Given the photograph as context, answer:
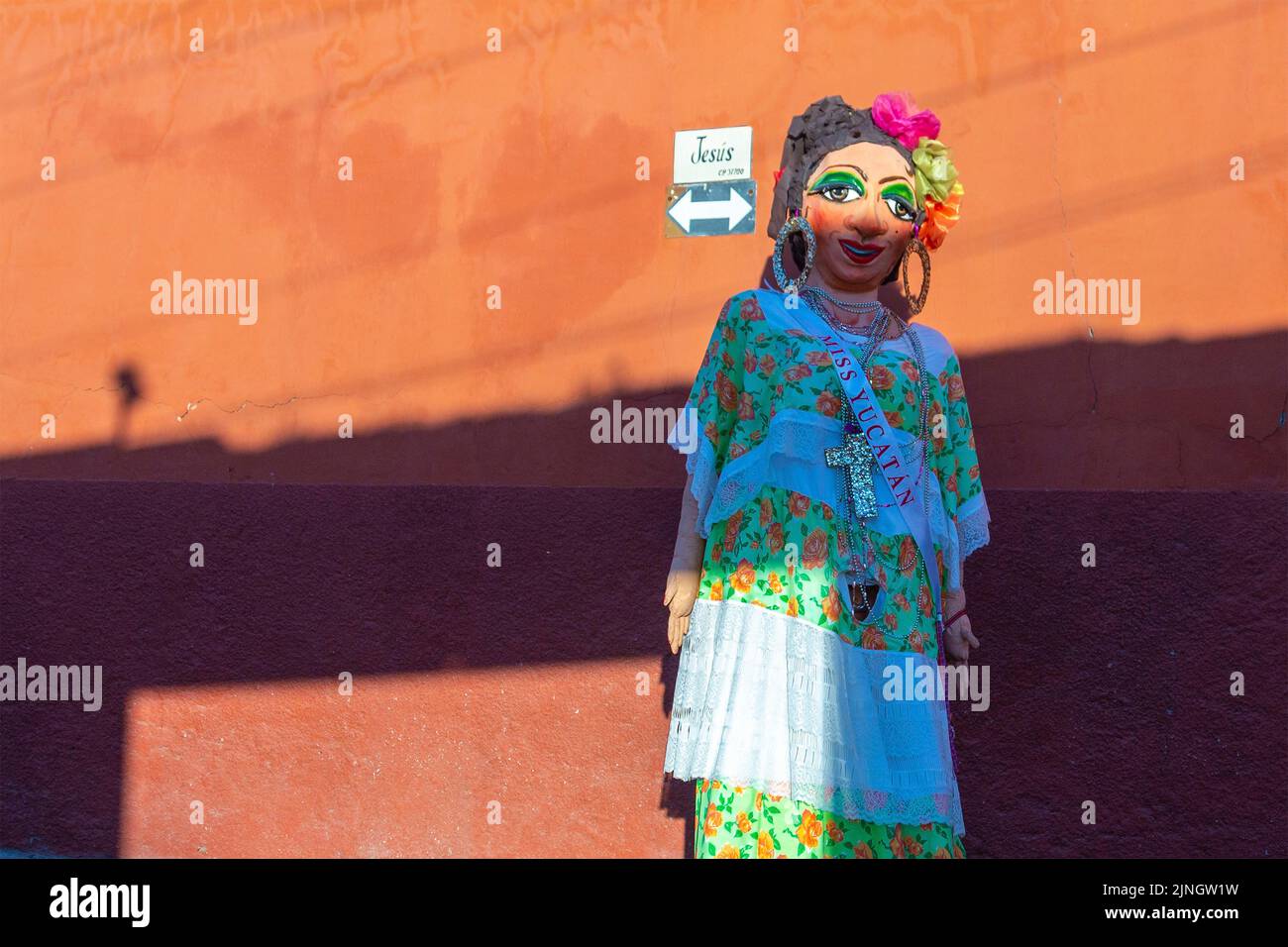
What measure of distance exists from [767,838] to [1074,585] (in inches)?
61.6

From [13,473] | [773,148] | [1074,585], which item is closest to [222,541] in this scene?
[13,473]

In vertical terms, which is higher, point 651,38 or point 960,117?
point 651,38

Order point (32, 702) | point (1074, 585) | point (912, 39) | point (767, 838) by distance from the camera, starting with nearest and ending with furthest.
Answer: point (767, 838)
point (1074, 585)
point (912, 39)
point (32, 702)

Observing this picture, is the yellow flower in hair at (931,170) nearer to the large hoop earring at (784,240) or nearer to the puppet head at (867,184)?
the puppet head at (867,184)

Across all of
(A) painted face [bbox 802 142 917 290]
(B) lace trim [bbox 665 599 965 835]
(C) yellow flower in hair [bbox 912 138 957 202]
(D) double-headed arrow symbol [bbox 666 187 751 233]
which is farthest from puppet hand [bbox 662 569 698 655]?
(D) double-headed arrow symbol [bbox 666 187 751 233]

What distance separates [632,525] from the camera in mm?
4500

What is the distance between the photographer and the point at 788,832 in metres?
3.22

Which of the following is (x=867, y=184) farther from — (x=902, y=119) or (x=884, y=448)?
(x=884, y=448)

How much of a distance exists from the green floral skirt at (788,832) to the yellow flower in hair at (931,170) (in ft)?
5.37

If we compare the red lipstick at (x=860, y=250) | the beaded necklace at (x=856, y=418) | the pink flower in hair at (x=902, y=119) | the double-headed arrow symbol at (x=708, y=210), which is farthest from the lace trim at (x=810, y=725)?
the double-headed arrow symbol at (x=708, y=210)

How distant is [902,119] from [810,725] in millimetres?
1626

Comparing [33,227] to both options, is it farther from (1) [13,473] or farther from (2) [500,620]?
(2) [500,620]

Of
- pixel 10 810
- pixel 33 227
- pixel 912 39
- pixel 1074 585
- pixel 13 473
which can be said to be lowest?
pixel 10 810

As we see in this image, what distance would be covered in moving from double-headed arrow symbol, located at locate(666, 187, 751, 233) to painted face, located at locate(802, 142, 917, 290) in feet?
3.47
